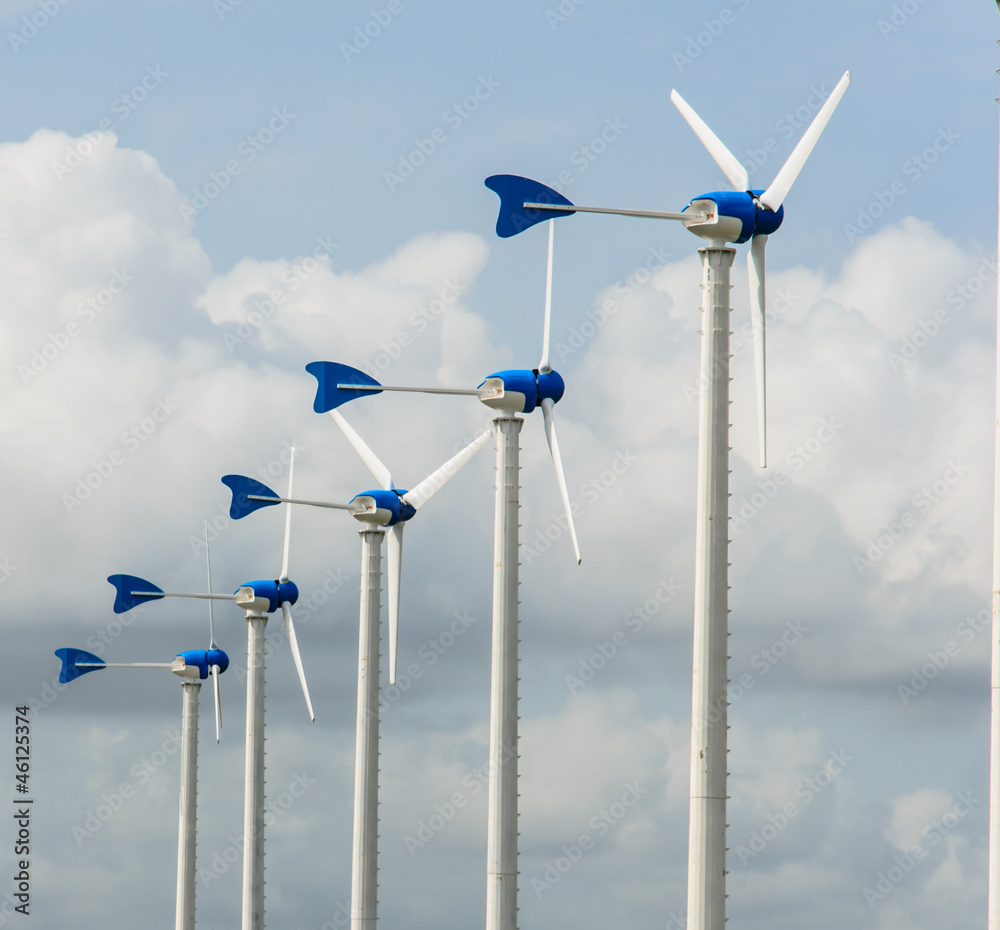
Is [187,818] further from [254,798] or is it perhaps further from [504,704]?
[504,704]

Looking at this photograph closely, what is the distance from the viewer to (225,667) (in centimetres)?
10162

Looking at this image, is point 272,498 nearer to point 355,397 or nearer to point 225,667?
point 355,397

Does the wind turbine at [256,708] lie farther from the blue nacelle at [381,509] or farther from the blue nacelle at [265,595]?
the blue nacelle at [381,509]

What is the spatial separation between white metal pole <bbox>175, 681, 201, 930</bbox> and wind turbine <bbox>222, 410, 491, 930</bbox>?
96.5 feet

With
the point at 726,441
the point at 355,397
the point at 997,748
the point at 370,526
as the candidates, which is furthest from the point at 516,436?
the point at 997,748

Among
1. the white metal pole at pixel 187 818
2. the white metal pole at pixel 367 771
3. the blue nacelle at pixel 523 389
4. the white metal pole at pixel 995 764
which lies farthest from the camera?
the white metal pole at pixel 187 818

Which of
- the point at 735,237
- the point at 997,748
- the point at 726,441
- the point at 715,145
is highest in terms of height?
the point at 715,145

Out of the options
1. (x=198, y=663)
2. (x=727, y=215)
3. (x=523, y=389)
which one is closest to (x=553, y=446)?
(x=523, y=389)

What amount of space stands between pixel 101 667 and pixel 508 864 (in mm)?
49925

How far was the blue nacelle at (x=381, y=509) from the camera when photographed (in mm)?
70375

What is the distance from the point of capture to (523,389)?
60.6 m

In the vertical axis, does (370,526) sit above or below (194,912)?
above

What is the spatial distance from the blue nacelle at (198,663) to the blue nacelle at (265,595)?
50.8 feet

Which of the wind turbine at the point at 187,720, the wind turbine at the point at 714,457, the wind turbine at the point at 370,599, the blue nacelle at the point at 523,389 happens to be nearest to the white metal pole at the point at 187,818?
the wind turbine at the point at 187,720
